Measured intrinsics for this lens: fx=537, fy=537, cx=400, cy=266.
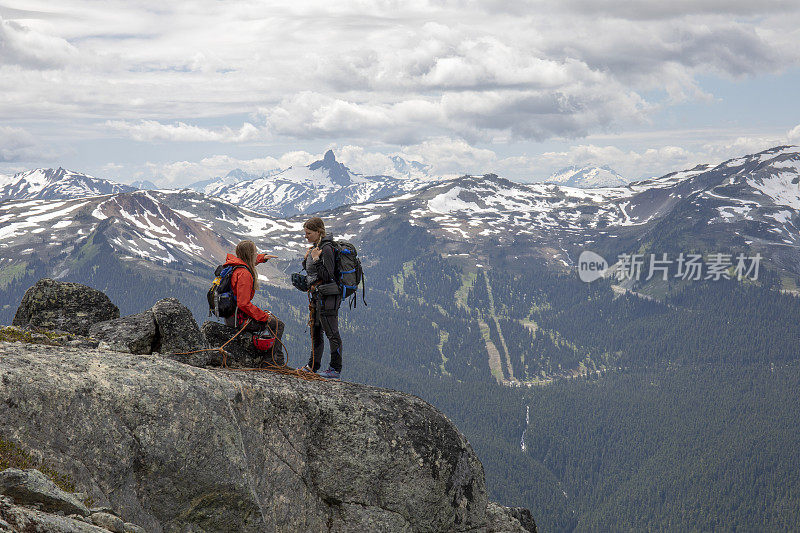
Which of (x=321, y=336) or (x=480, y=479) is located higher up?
(x=321, y=336)

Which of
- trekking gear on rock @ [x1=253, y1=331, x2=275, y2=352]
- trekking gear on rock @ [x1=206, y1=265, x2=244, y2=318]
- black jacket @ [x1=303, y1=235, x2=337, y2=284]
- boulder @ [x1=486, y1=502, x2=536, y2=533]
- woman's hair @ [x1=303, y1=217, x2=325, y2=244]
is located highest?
woman's hair @ [x1=303, y1=217, x2=325, y2=244]

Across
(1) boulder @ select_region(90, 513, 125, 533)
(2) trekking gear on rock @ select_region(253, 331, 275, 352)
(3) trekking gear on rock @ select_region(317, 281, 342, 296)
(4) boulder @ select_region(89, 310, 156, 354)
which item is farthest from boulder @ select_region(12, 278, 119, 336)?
(1) boulder @ select_region(90, 513, 125, 533)

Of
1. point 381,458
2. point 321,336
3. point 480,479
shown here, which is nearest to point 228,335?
point 321,336

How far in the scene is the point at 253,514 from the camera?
509 inches

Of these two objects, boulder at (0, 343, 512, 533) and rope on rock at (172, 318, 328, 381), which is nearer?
boulder at (0, 343, 512, 533)

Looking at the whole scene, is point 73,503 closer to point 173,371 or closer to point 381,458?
point 173,371

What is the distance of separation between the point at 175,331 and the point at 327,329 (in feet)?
16.7

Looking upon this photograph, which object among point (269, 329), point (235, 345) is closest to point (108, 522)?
point (269, 329)

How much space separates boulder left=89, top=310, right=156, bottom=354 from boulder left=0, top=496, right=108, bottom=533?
8.45m

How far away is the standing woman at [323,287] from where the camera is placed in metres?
19.1

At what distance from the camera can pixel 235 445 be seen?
511 inches

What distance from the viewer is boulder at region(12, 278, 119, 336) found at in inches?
771

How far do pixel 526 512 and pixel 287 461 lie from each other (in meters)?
11.7

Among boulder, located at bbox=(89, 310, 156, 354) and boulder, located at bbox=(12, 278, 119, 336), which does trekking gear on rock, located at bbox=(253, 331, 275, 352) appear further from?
boulder, located at bbox=(12, 278, 119, 336)
